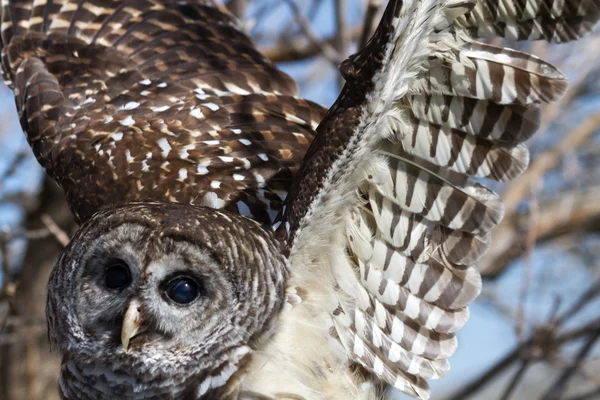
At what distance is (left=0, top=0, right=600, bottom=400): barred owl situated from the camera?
2.81 metres

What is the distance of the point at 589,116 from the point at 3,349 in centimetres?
395

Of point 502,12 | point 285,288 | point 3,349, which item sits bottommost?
point 3,349

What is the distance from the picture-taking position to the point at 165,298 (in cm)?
292

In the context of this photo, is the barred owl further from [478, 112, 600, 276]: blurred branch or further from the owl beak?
[478, 112, 600, 276]: blurred branch

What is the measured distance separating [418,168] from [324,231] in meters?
0.40

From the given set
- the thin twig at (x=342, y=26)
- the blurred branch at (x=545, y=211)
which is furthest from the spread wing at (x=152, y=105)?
the blurred branch at (x=545, y=211)

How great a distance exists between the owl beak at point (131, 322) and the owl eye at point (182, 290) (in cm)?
12

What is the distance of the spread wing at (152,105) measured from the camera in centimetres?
362

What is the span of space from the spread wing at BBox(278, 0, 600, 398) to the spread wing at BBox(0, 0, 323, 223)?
48 centimetres

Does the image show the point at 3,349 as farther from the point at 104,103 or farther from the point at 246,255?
the point at 246,255

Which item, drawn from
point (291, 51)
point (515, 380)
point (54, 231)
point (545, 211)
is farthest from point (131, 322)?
point (545, 211)

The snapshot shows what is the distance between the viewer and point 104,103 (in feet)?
13.7

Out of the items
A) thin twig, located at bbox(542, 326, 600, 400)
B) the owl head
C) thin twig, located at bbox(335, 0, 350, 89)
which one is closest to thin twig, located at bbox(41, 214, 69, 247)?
the owl head

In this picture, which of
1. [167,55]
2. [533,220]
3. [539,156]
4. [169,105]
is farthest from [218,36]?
[539,156]
